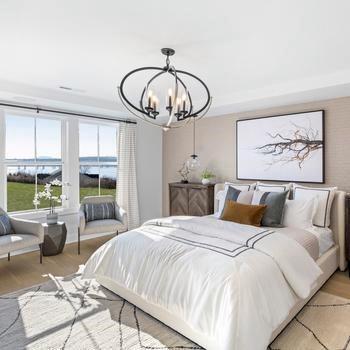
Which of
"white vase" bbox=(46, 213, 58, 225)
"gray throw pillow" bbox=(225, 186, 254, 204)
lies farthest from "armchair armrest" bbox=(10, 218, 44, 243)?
"gray throw pillow" bbox=(225, 186, 254, 204)

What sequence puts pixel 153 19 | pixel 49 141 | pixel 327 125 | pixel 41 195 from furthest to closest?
pixel 49 141, pixel 41 195, pixel 327 125, pixel 153 19

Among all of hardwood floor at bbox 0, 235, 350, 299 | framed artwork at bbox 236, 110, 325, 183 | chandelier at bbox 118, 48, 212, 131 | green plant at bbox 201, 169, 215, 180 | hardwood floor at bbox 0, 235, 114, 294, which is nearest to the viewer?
chandelier at bbox 118, 48, 212, 131

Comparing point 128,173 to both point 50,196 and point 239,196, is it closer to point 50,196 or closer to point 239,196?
point 50,196

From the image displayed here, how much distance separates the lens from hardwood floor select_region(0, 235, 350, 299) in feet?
10.3

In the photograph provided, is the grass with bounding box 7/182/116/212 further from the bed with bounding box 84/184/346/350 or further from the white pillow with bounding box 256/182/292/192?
the white pillow with bounding box 256/182/292/192

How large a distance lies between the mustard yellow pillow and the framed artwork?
3.68 feet

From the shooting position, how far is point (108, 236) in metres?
5.20

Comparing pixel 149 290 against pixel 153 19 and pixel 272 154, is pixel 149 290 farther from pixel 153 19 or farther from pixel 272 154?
pixel 272 154

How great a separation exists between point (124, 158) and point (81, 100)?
1.38 m

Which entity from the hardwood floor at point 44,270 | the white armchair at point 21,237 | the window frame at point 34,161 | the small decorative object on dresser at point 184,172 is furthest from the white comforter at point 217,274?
the small decorative object on dresser at point 184,172

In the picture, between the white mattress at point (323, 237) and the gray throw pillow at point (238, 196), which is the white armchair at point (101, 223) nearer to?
the gray throw pillow at point (238, 196)

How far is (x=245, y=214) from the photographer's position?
11.0 ft

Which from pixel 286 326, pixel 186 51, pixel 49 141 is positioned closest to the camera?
pixel 286 326

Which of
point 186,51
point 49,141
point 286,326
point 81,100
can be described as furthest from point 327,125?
point 49,141
